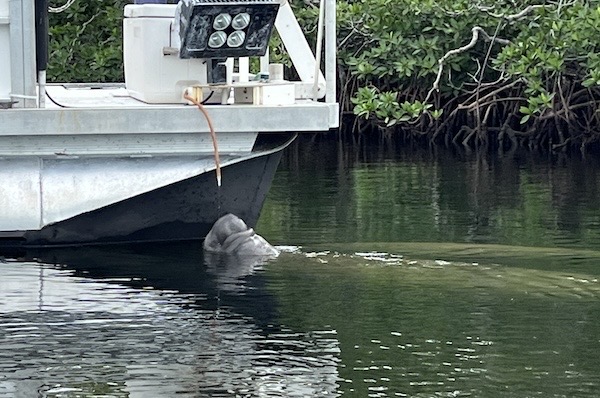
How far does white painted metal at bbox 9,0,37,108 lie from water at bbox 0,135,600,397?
978mm

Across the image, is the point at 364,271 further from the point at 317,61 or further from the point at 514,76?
the point at 514,76

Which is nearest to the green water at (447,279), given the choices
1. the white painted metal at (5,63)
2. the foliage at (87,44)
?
the white painted metal at (5,63)

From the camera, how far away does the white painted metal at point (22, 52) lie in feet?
31.9

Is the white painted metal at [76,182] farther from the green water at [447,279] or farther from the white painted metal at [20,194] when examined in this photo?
the green water at [447,279]

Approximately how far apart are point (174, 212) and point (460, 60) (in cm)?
795

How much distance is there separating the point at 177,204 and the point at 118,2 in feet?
25.0

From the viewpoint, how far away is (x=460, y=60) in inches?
703

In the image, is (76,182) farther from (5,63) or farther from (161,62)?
(161,62)

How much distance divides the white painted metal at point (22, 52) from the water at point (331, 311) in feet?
3.21

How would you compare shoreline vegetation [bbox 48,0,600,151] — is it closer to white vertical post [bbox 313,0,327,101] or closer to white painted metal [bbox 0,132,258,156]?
white vertical post [bbox 313,0,327,101]

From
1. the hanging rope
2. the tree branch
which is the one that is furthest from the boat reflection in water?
the tree branch

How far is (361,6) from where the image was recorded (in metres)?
16.5

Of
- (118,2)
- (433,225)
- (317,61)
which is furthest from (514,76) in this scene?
(317,61)

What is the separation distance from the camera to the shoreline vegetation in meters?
15.5
